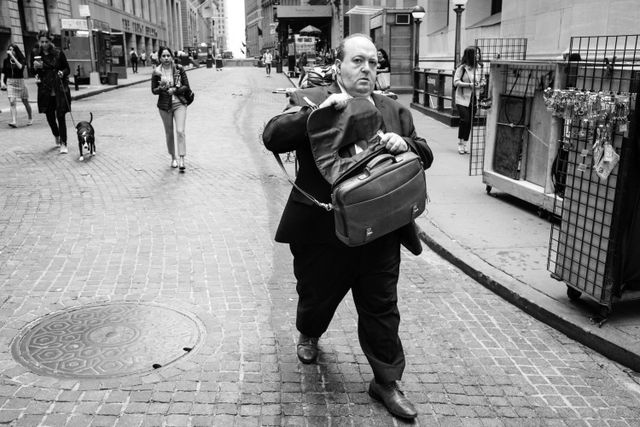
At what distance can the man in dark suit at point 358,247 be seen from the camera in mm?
3170

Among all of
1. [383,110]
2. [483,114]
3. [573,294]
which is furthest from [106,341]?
[483,114]

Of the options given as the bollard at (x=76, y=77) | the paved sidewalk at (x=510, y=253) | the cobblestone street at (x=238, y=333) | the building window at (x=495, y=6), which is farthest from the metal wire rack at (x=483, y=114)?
the bollard at (x=76, y=77)

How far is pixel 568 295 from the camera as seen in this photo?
485cm

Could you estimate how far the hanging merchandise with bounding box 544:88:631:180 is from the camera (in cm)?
407

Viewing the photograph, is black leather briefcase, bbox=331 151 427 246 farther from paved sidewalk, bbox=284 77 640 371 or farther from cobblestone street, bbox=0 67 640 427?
paved sidewalk, bbox=284 77 640 371

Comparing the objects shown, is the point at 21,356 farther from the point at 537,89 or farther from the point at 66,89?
the point at 66,89

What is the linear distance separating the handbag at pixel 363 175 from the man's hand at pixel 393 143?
25 millimetres

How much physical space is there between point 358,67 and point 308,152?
530mm

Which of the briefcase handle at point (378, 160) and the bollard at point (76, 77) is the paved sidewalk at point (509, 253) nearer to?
the briefcase handle at point (378, 160)

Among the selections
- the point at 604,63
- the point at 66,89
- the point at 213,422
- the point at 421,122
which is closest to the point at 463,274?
the point at 604,63

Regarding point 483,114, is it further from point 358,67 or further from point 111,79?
point 111,79

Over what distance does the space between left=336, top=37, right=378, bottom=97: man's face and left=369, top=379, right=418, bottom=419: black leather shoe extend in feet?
5.32

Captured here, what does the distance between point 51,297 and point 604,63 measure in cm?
468

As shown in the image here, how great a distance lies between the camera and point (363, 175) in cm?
297
